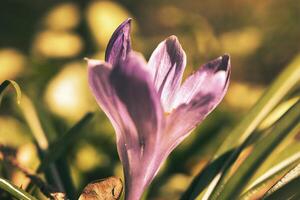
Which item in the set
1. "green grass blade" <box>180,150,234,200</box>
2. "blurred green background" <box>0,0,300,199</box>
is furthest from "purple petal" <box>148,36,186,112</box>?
"blurred green background" <box>0,0,300,199</box>

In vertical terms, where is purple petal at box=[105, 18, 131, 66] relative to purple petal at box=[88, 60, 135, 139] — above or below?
above

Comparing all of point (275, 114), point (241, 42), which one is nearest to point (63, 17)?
point (241, 42)

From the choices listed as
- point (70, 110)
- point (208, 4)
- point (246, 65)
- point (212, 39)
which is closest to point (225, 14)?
point (208, 4)

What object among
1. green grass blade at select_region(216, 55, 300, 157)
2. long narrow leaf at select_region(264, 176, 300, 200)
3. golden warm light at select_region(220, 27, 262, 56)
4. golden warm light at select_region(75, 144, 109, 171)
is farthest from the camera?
golden warm light at select_region(220, 27, 262, 56)

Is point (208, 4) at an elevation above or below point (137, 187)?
above

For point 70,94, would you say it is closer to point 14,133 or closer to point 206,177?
point 14,133

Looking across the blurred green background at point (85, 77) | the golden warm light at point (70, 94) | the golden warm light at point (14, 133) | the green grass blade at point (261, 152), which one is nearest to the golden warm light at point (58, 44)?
the blurred green background at point (85, 77)

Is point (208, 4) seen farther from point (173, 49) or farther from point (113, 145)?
point (173, 49)

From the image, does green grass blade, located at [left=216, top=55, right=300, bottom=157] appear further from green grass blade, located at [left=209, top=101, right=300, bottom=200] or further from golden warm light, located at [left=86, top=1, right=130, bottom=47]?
golden warm light, located at [left=86, top=1, right=130, bottom=47]
